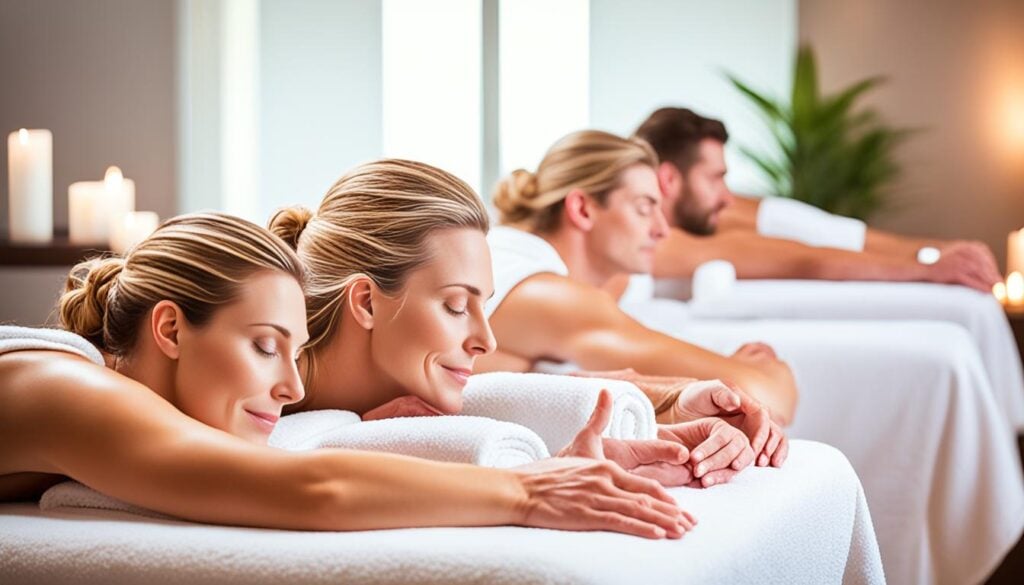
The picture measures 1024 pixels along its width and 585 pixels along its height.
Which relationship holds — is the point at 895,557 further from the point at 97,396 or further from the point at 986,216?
the point at 986,216

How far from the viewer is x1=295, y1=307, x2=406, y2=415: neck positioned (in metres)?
1.49

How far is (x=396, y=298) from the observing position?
1471 millimetres

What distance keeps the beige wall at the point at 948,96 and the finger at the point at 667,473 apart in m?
4.23

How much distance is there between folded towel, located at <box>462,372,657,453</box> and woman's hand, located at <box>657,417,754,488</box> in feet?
0.13

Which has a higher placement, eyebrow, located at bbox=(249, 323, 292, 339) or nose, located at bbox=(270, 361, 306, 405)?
eyebrow, located at bbox=(249, 323, 292, 339)

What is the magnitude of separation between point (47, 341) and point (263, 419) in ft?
0.61

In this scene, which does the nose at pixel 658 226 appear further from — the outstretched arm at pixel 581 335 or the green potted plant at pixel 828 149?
the green potted plant at pixel 828 149

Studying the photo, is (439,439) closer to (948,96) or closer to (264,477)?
(264,477)

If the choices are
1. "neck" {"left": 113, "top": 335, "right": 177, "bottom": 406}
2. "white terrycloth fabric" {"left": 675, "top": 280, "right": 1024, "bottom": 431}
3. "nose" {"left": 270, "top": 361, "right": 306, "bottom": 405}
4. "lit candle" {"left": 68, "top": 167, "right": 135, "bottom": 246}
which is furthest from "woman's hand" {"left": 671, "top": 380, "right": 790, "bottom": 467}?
"white terrycloth fabric" {"left": 675, "top": 280, "right": 1024, "bottom": 431}

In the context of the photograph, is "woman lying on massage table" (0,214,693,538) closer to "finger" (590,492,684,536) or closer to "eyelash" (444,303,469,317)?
"finger" (590,492,684,536)

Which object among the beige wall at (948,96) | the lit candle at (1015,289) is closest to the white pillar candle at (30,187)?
the lit candle at (1015,289)

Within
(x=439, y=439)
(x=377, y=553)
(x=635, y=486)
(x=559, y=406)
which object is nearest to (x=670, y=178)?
(x=559, y=406)

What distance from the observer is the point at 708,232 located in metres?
3.70

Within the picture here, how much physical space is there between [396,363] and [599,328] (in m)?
0.78
